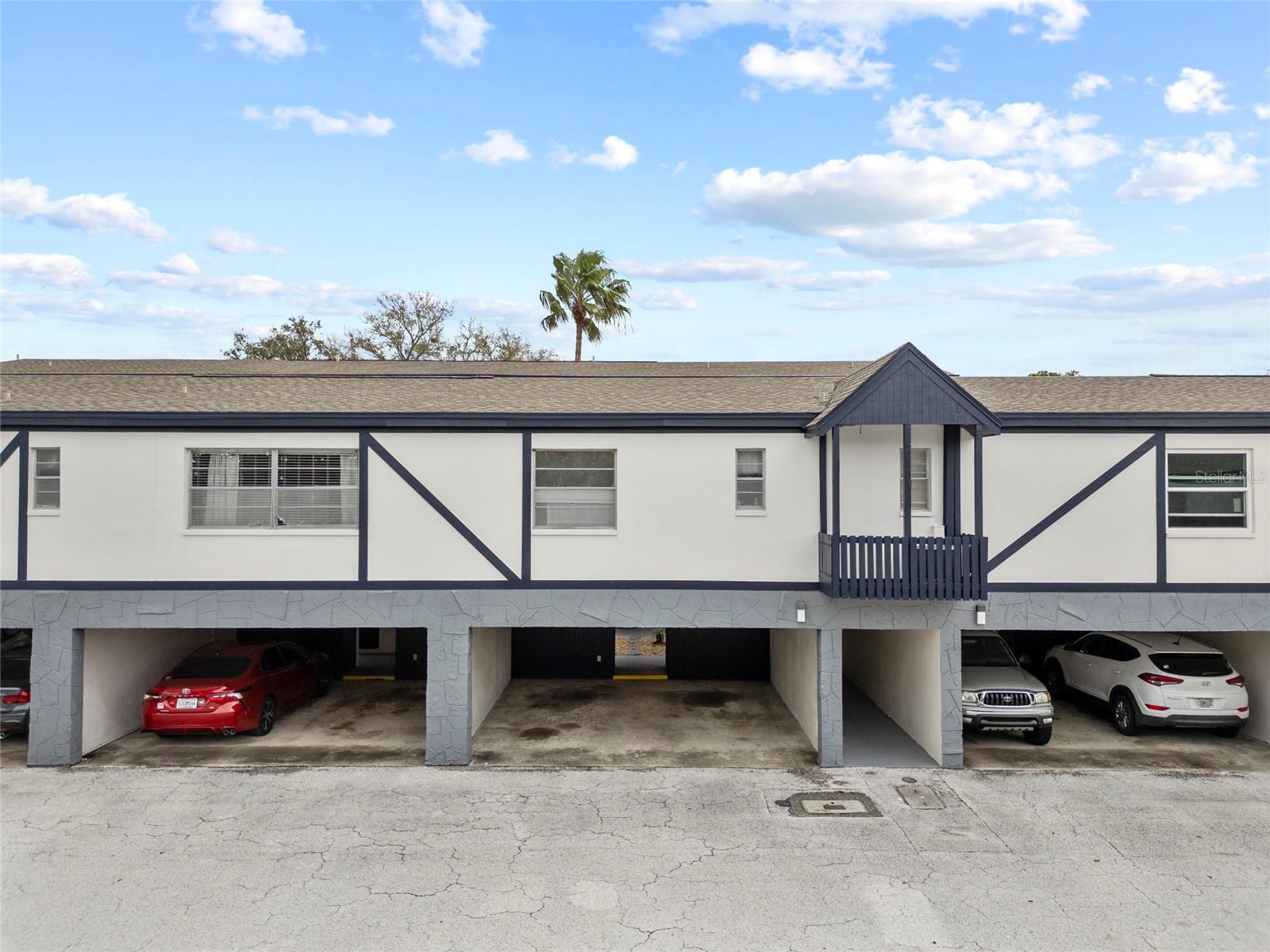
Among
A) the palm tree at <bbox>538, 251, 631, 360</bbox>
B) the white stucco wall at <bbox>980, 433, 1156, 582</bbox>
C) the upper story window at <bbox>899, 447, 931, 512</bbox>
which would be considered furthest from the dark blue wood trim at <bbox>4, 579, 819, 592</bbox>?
the palm tree at <bbox>538, 251, 631, 360</bbox>

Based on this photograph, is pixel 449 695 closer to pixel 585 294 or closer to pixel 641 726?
pixel 641 726

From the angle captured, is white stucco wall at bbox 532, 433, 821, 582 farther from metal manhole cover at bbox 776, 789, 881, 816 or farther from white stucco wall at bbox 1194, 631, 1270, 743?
white stucco wall at bbox 1194, 631, 1270, 743

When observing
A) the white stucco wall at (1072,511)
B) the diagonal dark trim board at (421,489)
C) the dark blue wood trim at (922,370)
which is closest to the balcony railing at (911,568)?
the white stucco wall at (1072,511)

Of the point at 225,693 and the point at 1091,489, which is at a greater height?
the point at 1091,489

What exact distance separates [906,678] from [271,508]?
11.0 meters

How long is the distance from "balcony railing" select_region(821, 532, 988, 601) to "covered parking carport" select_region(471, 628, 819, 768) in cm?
159

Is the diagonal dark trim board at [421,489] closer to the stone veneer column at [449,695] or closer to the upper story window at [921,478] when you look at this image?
the stone veneer column at [449,695]

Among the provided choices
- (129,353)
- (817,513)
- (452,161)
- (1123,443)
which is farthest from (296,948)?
(452,161)

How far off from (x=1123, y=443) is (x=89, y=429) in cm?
1604

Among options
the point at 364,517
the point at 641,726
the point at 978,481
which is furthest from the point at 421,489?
Answer: the point at 978,481

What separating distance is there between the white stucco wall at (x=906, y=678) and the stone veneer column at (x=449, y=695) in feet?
22.2

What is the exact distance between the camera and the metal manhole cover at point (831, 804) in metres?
8.74

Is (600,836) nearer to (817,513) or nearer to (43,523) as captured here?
(817,513)

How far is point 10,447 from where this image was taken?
34.6 ft
